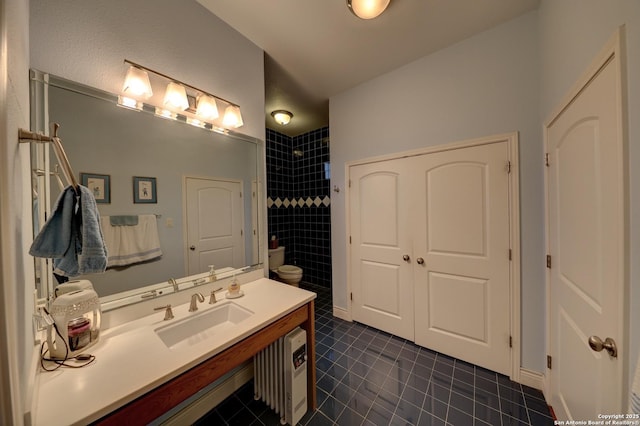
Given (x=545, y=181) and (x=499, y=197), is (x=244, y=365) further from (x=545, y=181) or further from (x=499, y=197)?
(x=545, y=181)

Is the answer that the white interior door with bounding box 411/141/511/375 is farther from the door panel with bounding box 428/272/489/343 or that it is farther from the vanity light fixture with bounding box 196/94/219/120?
the vanity light fixture with bounding box 196/94/219/120

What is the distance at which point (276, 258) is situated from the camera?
338 centimetres

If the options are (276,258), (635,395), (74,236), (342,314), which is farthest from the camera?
(276,258)

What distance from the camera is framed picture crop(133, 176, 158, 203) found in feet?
3.92

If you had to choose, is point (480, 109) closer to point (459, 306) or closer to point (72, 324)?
point (459, 306)

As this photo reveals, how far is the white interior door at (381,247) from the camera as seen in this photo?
211 cm

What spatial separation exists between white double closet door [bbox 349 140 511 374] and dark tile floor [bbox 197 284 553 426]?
17 cm

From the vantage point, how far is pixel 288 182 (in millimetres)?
3943

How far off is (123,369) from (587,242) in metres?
1.97

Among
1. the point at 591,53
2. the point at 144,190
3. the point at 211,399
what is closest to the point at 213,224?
the point at 144,190

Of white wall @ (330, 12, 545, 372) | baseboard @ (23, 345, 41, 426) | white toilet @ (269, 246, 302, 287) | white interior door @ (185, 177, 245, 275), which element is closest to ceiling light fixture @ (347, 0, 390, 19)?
white wall @ (330, 12, 545, 372)

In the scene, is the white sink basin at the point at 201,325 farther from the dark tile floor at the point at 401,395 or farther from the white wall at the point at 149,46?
the white wall at the point at 149,46

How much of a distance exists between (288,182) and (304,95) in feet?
5.36

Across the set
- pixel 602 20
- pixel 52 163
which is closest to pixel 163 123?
pixel 52 163
